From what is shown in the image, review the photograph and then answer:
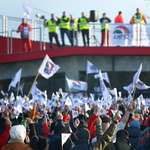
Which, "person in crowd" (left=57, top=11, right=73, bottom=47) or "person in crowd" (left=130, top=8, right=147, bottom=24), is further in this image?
"person in crowd" (left=57, top=11, right=73, bottom=47)

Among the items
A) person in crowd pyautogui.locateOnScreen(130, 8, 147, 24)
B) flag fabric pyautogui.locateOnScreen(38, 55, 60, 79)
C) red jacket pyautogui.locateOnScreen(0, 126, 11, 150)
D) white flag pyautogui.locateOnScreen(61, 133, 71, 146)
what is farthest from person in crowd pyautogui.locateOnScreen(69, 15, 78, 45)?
white flag pyautogui.locateOnScreen(61, 133, 71, 146)

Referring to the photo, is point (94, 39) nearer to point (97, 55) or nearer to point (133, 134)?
point (97, 55)

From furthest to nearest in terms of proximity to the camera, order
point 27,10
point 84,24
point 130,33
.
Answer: point 27,10 < point 84,24 < point 130,33

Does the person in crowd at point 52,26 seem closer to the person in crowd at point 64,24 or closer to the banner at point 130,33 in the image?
the person in crowd at point 64,24

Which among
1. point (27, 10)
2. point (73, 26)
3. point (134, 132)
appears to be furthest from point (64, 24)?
point (134, 132)

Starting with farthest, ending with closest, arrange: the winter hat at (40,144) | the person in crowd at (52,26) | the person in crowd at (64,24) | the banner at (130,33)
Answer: the person in crowd at (52,26) < the person in crowd at (64,24) < the banner at (130,33) < the winter hat at (40,144)

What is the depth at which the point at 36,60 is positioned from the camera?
74.2 feet

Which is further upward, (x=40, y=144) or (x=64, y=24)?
(x=64, y=24)

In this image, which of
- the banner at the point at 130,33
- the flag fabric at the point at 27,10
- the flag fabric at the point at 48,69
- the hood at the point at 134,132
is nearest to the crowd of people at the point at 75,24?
the banner at the point at 130,33

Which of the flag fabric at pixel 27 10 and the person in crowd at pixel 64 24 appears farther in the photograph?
the flag fabric at pixel 27 10

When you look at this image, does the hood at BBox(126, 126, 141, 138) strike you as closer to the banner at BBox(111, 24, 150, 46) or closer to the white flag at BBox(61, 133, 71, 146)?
the white flag at BBox(61, 133, 71, 146)

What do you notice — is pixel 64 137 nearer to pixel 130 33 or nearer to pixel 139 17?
pixel 130 33

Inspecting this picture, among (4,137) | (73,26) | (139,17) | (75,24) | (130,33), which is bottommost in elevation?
(4,137)

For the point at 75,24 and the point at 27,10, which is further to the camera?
the point at 27,10
